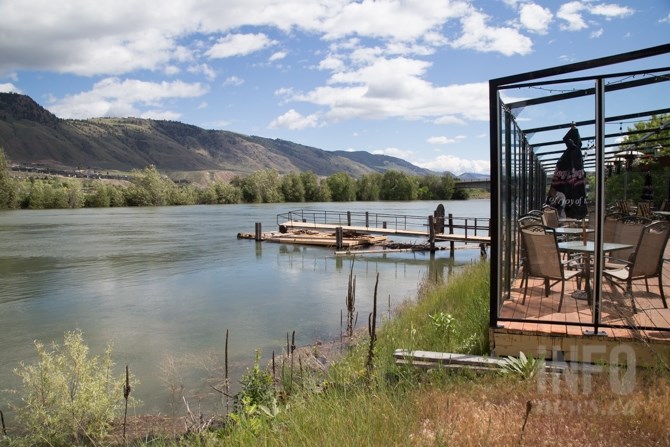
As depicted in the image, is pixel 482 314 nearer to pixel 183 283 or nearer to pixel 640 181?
pixel 640 181

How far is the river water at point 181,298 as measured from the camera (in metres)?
8.56

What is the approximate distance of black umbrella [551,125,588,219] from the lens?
16.9 ft

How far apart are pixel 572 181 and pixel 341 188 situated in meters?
79.5

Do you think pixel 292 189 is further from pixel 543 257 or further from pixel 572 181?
pixel 543 257

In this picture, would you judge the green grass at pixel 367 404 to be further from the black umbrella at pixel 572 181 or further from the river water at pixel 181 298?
the river water at pixel 181 298

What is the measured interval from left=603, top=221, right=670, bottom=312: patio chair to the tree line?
73.3 m

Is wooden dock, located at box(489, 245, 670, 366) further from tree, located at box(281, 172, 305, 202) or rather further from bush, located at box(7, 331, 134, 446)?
tree, located at box(281, 172, 305, 202)

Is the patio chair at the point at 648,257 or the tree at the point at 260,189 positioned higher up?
the tree at the point at 260,189

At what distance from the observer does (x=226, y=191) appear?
260ft

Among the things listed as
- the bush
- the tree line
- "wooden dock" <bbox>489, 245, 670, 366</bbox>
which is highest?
the tree line

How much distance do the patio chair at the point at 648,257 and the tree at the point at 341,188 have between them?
3147 inches

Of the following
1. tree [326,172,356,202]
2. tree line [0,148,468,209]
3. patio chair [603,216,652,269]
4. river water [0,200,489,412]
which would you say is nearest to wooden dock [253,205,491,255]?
river water [0,200,489,412]

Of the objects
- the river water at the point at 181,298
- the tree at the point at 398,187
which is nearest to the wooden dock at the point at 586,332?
the river water at the point at 181,298

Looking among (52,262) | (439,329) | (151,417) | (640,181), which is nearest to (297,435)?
(439,329)
